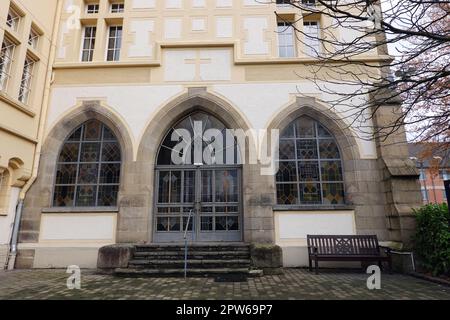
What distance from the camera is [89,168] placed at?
859cm

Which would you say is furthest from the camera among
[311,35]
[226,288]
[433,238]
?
[311,35]

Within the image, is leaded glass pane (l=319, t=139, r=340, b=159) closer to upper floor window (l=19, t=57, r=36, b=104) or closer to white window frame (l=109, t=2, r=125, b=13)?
white window frame (l=109, t=2, r=125, b=13)

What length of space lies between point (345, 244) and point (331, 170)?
7.44ft

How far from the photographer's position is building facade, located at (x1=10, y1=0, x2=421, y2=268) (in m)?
7.80

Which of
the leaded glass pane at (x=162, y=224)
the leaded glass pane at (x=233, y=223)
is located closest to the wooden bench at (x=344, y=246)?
the leaded glass pane at (x=233, y=223)

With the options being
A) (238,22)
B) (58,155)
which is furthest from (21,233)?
(238,22)

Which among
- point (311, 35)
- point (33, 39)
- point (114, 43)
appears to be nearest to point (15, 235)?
point (33, 39)

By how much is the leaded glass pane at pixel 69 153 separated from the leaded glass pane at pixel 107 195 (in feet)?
4.43

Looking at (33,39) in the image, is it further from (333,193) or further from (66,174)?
(333,193)

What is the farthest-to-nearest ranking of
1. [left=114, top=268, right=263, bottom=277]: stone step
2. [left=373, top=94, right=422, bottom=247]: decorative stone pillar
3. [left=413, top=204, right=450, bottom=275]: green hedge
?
1. [left=373, top=94, right=422, bottom=247]: decorative stone pillar
2. [left=114, top=268, right=263, bottom=277]: stone step
3. [left=413, top=204, right=450, bottom=275]: green hedge

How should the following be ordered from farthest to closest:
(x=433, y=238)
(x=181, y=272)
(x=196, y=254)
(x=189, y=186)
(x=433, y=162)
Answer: (x=433, y=162) < (x=189, y=186) < (x=196, y=254) < (x=181, y=272) < (x=433, y=238)

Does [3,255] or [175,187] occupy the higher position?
[175,187]

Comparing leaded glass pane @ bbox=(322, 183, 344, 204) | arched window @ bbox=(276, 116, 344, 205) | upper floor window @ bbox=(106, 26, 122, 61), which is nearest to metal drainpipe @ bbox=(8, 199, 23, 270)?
upper floor window @ bbox=(106, 26, 122, 61)

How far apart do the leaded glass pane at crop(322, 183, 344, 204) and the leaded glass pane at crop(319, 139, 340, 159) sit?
86cm
